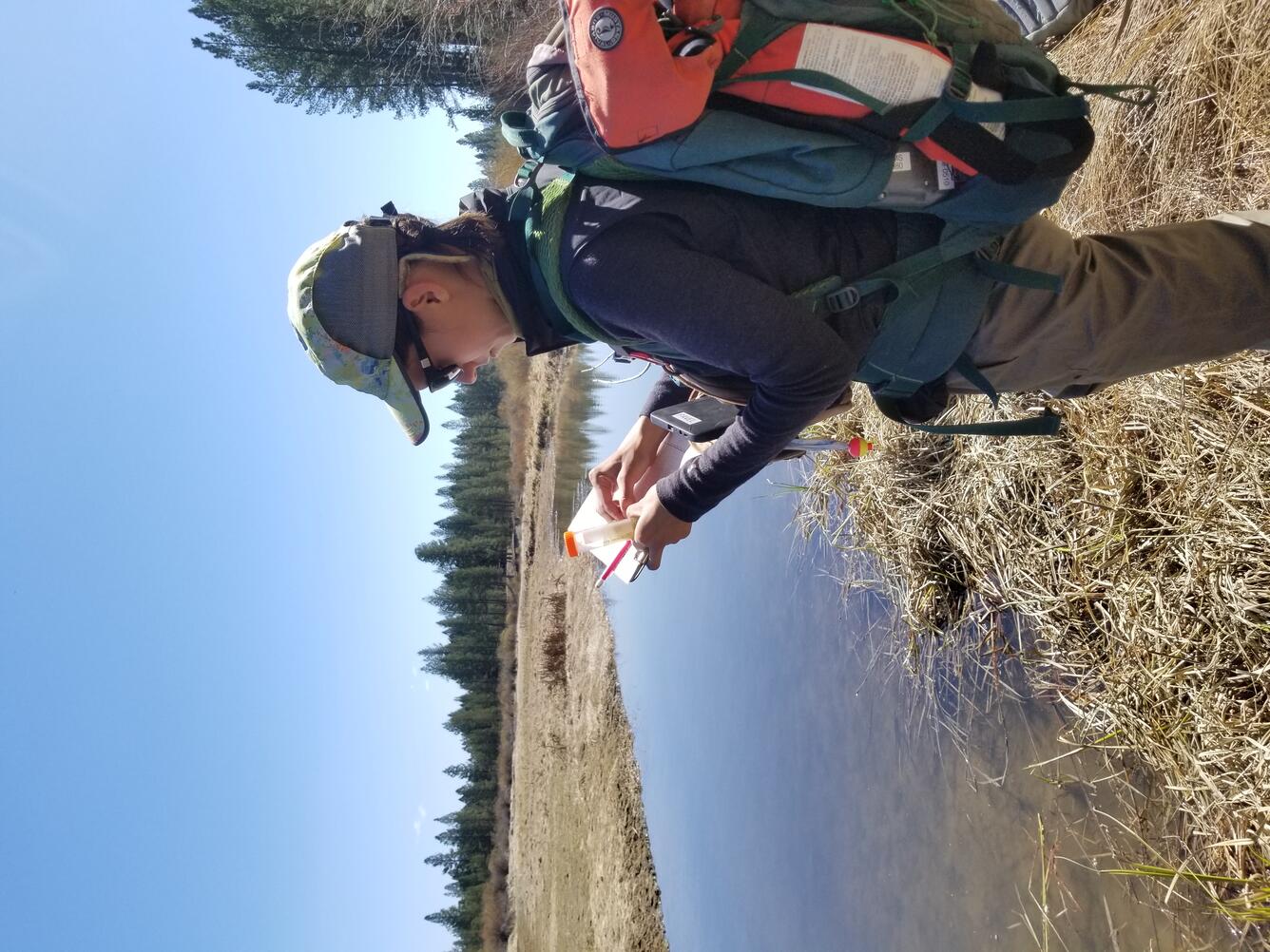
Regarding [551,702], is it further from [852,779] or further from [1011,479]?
[1011,479]

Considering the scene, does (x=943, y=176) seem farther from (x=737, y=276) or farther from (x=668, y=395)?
(x=668, y=395)

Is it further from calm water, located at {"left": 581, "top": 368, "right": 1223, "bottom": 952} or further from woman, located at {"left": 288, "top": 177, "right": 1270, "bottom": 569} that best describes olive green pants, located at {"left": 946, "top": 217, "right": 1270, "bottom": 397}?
calm water, located at {"left": 581, "top": 368, "right": 1223, "bottom": 952}

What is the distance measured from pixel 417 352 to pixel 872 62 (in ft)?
4.05

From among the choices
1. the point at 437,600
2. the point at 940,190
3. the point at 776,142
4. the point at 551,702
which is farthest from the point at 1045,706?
the point at 437,600

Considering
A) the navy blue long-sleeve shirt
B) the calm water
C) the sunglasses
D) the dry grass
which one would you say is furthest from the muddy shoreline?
the navy blue long-sleeve shirt

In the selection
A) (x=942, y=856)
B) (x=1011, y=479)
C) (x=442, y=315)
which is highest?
(x=1011, y=479)

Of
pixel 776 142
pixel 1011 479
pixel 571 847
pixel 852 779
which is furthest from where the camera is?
pixel 571 847

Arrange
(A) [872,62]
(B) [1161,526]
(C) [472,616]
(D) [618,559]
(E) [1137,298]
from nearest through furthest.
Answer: (A) [872,62], (E) [1137,298], (D) [618,559], (B) [1161,526], (C) [472,616]

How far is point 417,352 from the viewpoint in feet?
6.76

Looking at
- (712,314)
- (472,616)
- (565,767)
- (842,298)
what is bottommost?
(712,314)

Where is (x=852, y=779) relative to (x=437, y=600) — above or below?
below

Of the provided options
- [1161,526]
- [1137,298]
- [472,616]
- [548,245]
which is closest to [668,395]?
[548,245]

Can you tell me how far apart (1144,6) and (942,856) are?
3556 mm

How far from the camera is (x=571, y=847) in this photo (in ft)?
40.6
